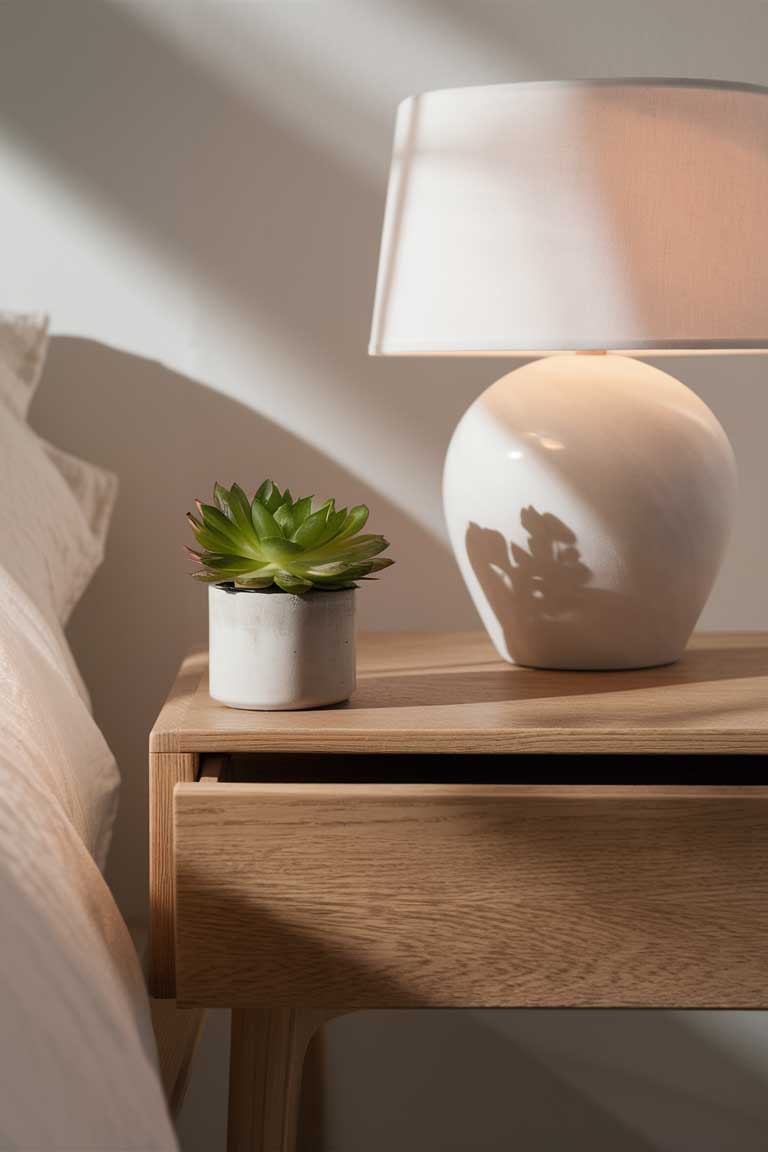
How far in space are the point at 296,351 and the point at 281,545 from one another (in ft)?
1.76

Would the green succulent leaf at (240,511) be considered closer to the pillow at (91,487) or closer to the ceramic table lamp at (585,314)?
the ceramic table lamp at (585,314)

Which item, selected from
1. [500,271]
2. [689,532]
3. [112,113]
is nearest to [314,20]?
[112,113]

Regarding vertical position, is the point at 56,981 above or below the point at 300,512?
below

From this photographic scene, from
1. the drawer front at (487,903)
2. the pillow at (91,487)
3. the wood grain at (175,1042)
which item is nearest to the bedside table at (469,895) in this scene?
the drawer front at (487,903)

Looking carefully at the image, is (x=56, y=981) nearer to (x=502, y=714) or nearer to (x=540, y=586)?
(x=502, y=714)

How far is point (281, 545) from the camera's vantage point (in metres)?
0.87

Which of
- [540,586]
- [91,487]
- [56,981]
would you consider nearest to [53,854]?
[56,981]

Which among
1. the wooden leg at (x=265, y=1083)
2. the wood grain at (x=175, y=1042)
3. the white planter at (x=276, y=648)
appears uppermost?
the white planter at (x=276, y=648)

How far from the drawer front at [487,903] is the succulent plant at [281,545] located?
0.15 metres

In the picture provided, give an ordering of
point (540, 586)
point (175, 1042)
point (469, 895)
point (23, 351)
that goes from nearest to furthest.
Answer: point (469, 895), point (540, 586), point (175, 1042), point (23, 351)

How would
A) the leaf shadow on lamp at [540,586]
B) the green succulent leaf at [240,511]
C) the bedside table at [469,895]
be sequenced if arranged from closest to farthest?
the bedside table at [469,895], the green succulent leaf at [240,511], the leaf shadow on lamp at [540,586]

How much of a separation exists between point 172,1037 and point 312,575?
49 cm

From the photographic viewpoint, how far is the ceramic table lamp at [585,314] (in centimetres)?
90

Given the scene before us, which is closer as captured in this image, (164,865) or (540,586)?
(164,865)
